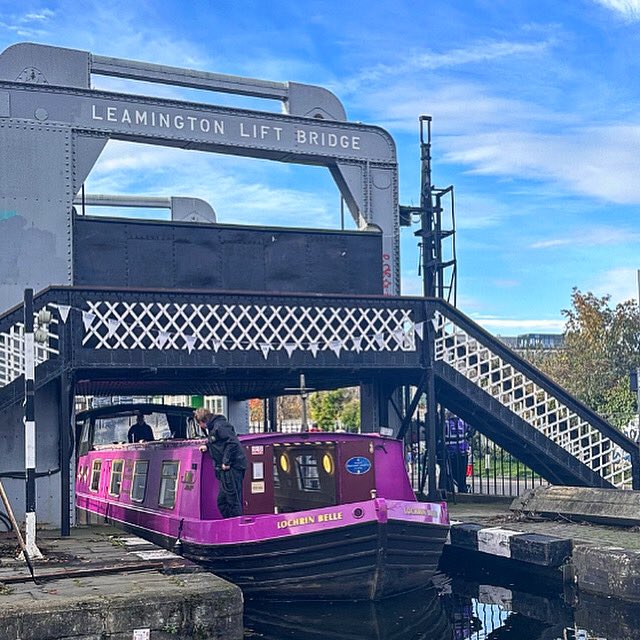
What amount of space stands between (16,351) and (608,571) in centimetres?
875

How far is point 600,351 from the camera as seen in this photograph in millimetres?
30031

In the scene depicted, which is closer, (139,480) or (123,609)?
(123,609)

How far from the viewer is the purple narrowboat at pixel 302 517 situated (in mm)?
11719

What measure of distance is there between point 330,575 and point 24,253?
7.57 m

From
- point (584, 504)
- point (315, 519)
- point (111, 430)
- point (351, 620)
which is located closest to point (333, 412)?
point (111, 430)

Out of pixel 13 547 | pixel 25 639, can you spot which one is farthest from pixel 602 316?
pixel 25 639

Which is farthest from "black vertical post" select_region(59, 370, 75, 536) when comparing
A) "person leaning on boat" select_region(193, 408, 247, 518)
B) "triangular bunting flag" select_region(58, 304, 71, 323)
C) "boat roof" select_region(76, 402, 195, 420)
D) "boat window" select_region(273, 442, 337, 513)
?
"boat roof" select_region(76, 402, 195, 420)

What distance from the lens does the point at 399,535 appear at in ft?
39.3

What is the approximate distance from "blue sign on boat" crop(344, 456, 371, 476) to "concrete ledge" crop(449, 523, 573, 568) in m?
2.06

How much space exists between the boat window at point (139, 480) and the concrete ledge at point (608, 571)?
684cm

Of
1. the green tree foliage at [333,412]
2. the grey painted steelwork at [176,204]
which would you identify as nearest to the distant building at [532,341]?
the green tree foliage at [333,412]

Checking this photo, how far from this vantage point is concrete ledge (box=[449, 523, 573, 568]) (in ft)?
40.1

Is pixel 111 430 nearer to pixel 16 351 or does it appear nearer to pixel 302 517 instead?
pixel 16 351

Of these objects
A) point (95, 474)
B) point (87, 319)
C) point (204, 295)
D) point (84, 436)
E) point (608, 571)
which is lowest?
point (608, 571)
